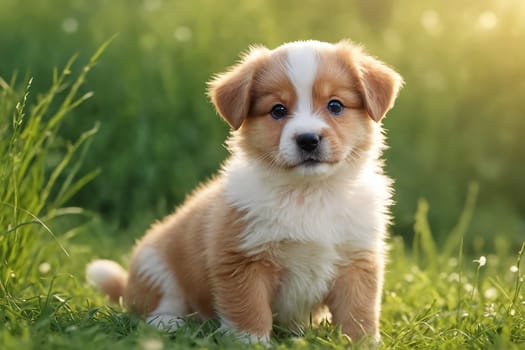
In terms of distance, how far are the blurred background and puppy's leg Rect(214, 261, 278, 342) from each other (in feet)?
9.32

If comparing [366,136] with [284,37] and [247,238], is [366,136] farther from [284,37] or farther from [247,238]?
[284,37]

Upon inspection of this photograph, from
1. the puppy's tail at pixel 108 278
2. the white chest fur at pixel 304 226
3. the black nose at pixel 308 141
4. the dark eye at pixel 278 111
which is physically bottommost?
the puppy's tail at pixel 108 278

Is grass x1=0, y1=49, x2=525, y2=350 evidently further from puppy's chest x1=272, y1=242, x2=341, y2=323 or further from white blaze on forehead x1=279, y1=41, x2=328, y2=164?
white blaze on forehead x1=279, y1=41, x2=328, y2=164

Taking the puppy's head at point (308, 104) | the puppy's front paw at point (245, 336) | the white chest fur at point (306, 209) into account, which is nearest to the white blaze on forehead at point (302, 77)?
the puppy's head at point (308, 104)

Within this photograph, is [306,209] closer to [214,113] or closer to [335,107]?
[335,107]

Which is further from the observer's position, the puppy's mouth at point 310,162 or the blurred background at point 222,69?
the blurred background at point 222,69

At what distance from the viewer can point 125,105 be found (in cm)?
698

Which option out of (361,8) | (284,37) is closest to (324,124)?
(284,37)

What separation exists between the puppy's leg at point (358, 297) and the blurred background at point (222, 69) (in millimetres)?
2954

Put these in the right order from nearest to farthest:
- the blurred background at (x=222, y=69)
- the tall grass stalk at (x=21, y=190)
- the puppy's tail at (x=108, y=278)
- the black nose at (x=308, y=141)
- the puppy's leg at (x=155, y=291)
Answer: the black nose at (x=308, y=141)
the tall grass stalk at (x=21, y=190)
the puppy's leg at (x=155, y=291)
the puppy's tail at (x=108, y=278)
the blurred background at (x=222, y=69)

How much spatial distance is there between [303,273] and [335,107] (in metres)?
0.73

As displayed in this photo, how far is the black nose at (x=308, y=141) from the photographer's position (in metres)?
3.39

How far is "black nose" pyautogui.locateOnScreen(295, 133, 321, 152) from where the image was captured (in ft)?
11.1

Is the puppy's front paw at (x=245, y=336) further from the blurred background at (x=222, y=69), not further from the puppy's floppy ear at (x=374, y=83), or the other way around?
the blurred background at (x=222, y=69)
